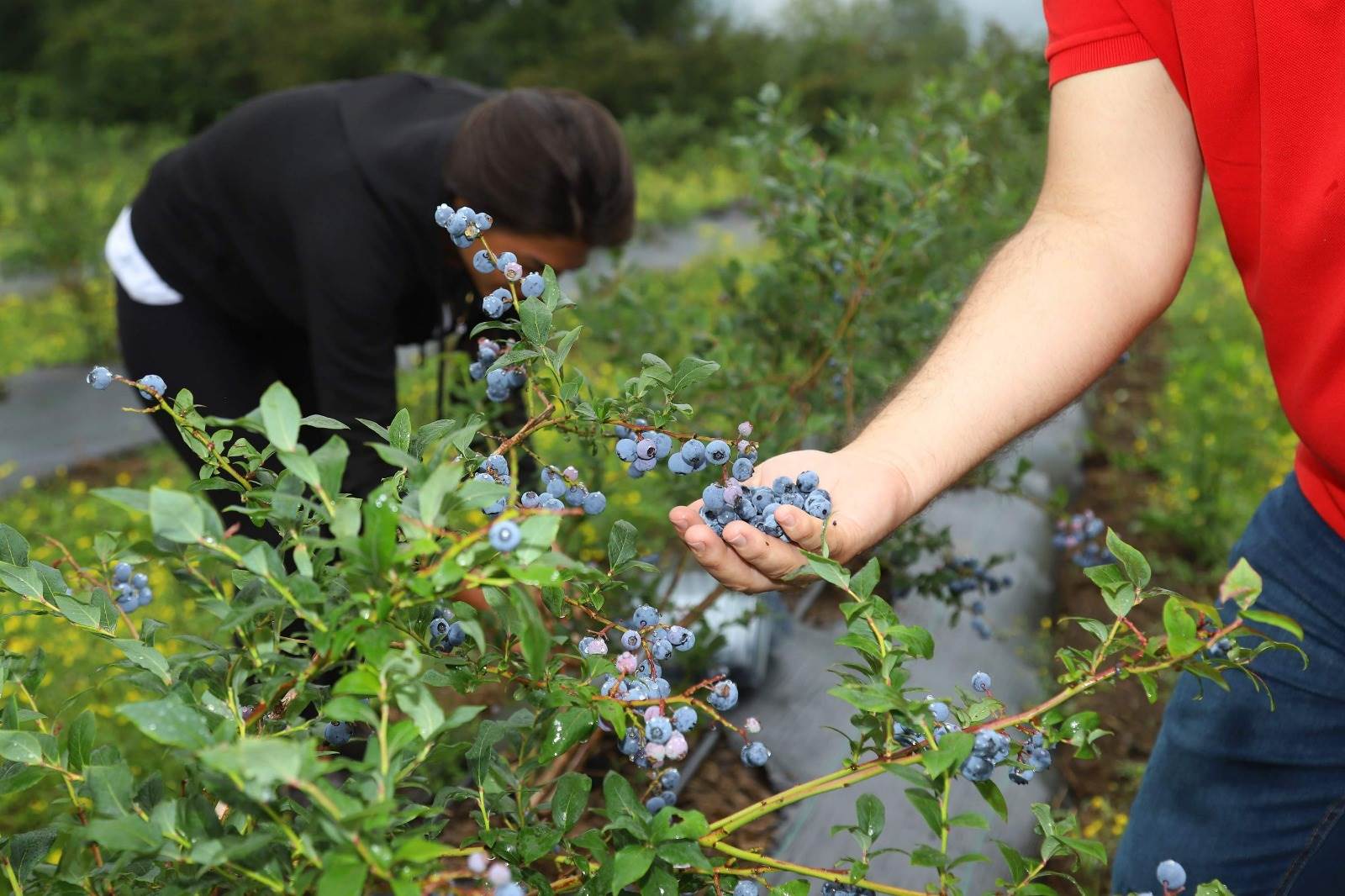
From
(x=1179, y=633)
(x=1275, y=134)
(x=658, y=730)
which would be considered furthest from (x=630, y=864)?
(x=1275, y=134)

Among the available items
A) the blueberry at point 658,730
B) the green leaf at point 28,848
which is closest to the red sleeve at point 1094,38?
the blueberry at point 658,730

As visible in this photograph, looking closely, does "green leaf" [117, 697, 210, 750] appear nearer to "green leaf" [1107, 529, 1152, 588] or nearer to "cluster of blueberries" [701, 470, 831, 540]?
"cluster of blueberries" [701, 470, 831, 540]

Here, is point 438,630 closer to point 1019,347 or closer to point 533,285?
point 533,285

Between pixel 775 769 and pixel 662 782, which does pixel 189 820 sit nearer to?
pixel 662 782

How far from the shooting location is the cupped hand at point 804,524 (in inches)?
34.6

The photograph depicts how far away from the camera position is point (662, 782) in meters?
0.89

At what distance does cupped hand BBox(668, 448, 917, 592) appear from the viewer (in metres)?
0.88

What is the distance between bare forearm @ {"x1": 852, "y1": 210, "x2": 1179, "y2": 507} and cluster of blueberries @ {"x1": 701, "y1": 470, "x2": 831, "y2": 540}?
0.16m

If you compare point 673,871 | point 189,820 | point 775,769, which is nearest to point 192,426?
point 189,820

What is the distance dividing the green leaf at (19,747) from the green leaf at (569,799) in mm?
364

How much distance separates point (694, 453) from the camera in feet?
2.81

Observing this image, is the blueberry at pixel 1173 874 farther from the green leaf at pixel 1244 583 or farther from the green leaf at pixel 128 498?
the green leaf at pixel 128 498

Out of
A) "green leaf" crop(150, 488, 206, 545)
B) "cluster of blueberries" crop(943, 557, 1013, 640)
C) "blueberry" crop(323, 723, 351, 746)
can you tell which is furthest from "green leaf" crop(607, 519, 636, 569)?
"cluster of blueberries" crop(943, 557, 1013, 640)

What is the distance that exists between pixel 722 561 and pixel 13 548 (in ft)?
1.83
